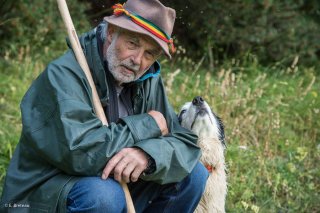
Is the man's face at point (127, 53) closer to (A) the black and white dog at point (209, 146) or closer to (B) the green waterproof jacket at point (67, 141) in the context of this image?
(B) the green waterproof jacket at point (67, 141)

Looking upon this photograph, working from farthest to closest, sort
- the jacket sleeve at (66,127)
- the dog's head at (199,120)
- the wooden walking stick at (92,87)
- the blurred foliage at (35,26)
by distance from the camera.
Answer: the blurred foliage at (35,26)
the dog's head at (199,120)
the wooden walking stick at (92,87)
the jacket sleeve at (66,127)

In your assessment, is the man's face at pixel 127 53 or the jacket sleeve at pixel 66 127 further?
the man's face at pixel 127 53

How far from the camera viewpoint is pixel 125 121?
10.3 feet

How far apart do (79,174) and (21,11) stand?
4830mm

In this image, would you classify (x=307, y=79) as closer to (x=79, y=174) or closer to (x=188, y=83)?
(x=188, y=83)

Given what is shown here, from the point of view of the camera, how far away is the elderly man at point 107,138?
2916mm

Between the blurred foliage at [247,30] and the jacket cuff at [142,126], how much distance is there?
3919mm

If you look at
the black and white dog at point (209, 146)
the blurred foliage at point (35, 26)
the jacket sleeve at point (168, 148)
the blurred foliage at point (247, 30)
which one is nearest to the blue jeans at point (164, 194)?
the jacket sleeve at point (168, 148)

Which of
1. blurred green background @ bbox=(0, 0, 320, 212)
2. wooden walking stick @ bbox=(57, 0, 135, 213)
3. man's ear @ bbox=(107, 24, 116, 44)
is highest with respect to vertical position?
man's ear @ bbox=(107, 24, 116, 44)

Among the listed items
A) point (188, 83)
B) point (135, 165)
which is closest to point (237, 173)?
point (188, 83)

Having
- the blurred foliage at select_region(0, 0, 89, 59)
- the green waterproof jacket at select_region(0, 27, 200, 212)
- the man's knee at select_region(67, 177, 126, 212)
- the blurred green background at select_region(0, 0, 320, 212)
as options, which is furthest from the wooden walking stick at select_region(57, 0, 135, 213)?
the blurred foliage at select_region(0, 0, 89, 59)

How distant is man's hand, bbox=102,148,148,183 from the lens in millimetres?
2973

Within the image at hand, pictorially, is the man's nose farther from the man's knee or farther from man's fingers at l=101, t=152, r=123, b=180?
the man's knee

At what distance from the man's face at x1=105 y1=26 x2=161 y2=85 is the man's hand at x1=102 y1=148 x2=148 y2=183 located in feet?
1.48
